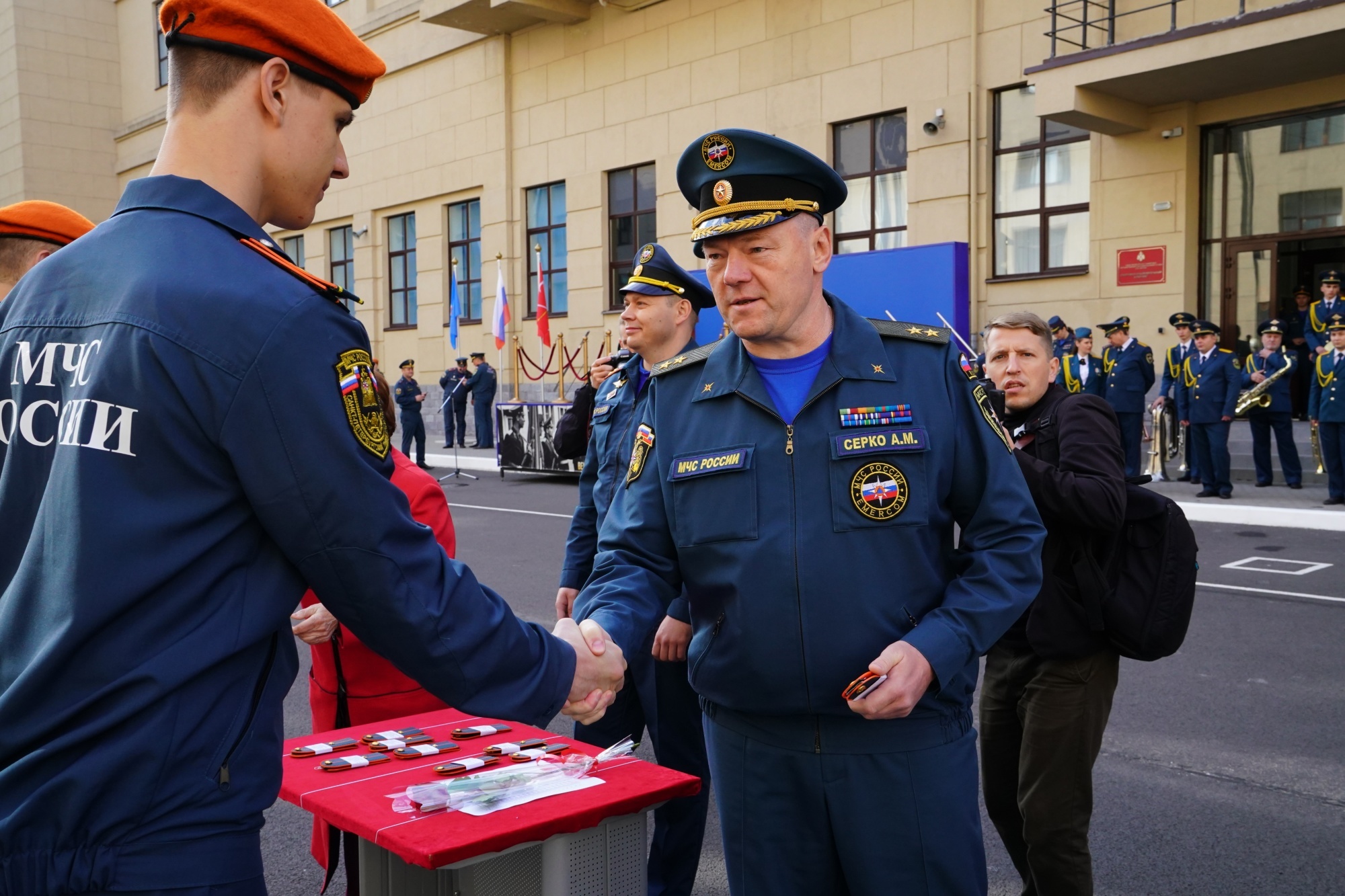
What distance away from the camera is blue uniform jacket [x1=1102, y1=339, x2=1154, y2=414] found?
15.7 m

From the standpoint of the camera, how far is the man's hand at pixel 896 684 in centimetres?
230

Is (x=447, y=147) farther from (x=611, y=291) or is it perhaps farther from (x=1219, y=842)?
(x=1219, y=842)

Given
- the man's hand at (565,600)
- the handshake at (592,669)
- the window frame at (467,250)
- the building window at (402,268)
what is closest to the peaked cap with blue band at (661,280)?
the man's hand at (565,600)

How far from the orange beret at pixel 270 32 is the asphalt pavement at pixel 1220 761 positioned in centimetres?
307

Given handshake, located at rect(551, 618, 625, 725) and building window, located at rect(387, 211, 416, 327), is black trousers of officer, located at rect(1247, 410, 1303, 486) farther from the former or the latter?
building window, located at rect(387, 211, 416, 327)

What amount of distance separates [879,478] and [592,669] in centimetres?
74

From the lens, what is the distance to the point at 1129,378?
15.7 metres

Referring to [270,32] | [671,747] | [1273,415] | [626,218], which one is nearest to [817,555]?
[270,32]

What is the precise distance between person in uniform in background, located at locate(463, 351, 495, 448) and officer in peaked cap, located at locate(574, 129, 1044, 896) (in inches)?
835

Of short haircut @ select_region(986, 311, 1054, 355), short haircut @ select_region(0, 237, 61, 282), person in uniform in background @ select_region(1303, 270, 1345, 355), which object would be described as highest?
person in uniform in background @ select_region(1303, 270, 1345, 355)

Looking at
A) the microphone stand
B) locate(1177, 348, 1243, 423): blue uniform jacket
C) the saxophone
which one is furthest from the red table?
the microphone stand

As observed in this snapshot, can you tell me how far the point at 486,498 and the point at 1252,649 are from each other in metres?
10.8

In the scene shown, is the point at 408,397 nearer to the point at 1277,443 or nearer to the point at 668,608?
the point at 1277,443

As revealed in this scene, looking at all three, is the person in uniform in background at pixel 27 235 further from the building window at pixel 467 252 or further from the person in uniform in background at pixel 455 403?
the building window at pixel 467 252
